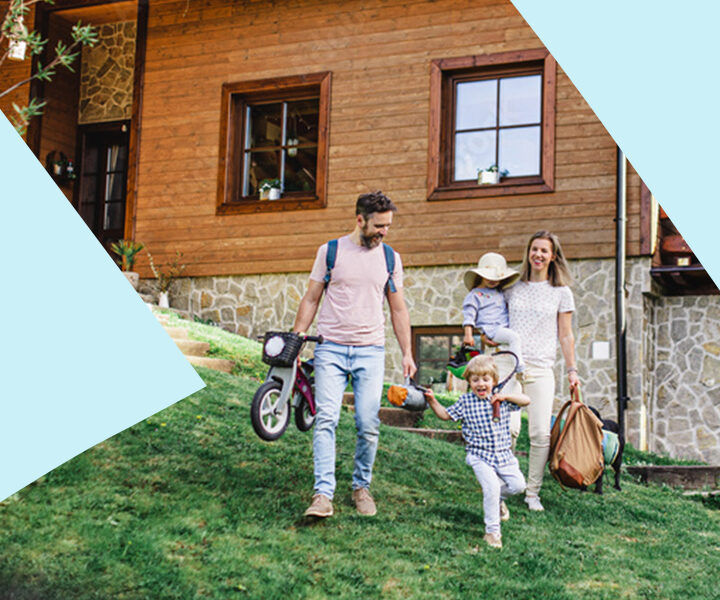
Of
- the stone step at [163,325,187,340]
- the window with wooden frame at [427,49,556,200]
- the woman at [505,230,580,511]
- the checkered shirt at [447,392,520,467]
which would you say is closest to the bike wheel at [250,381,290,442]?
the checkered shirt at [447,392,520,467]

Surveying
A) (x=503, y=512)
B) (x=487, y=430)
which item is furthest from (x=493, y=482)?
(x=503, y=512)

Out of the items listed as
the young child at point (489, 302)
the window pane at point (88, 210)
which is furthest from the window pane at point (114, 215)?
the young child at point (489, 302)

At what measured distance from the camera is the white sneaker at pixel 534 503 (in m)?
5.60

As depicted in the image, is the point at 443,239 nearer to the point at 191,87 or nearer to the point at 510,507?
the point at 191,87

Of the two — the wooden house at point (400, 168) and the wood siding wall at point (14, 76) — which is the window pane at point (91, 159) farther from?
the wooden house at point (400, 168)

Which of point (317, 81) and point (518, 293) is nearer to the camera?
point (518, 293)

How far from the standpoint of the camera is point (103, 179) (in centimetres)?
1418

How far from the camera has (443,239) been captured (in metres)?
10.3

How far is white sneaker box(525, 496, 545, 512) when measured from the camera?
221 inches

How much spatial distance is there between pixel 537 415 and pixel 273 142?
6926 millimetres

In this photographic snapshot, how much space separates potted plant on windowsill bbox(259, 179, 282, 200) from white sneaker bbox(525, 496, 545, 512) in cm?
643

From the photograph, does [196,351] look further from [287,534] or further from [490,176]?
[287,534]

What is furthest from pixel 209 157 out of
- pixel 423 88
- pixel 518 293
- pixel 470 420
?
pixel 470 420

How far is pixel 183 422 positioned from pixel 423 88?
5.92 metres
